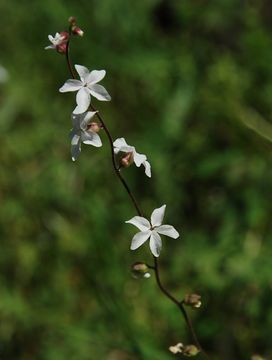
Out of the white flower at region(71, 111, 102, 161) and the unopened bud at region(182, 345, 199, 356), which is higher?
the white flower at region(71, 111, 102, 161)

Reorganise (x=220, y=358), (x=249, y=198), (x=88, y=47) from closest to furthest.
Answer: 1. (x=220, y=358)
2. (x=249, y=198)
3. (x=88, y=47)

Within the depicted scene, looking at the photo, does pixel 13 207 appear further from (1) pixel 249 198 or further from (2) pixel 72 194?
(1) pixel 249 198

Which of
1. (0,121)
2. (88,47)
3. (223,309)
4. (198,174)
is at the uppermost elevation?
(88,47)

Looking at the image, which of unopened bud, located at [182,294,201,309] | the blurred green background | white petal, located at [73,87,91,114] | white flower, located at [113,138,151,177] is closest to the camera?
white petal, located at [73,87,91,114]

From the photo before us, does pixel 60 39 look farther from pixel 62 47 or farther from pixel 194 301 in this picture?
pixel 194 301

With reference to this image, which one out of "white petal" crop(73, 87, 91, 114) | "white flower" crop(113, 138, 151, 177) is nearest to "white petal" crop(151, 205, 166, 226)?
"white flower" crop(113, 138, 151, 177)

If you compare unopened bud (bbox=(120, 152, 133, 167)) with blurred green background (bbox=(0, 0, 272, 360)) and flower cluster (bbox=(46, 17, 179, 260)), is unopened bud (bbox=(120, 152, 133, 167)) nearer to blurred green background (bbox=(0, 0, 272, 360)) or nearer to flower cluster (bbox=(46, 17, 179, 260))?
flower cluster (bbox=(46, 17, 179, 260))

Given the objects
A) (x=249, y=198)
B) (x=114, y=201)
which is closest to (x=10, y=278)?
(x=114, y=201)
